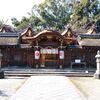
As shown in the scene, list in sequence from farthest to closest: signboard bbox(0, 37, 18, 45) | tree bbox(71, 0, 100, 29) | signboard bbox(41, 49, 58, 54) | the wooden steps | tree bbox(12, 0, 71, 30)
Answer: tree bbox(12, 0, 71, 30), tree bbox(71, 0, 100, 29), signboard bbox(0, 37, 18, 45), signboard bbox(41, 49, 58, 54), the wooden steps

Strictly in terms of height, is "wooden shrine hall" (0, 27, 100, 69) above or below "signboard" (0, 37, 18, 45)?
below

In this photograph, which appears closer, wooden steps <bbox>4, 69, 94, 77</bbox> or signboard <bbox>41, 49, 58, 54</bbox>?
wooden steps <bbox>4, 69, 94, 77</bbox>

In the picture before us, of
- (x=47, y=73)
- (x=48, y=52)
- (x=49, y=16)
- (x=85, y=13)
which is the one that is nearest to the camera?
(x=47, y=73)

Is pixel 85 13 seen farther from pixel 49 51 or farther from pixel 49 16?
pixel 49 51

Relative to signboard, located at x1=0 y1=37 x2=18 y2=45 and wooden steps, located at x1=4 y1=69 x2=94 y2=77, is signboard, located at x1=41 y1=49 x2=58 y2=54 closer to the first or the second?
signboard, located at x1=0 y1=37 x2=18 y2=45

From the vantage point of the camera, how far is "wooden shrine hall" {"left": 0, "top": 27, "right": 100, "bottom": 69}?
30953 millimetres

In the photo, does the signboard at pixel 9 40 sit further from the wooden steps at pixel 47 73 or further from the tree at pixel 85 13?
the tree at pixel 85 13

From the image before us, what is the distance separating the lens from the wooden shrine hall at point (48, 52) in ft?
102

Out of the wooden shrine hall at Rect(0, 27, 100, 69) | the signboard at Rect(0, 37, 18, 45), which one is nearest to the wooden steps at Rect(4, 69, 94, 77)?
the wooden shrine hall at Rect(0, 27, 100, 69)

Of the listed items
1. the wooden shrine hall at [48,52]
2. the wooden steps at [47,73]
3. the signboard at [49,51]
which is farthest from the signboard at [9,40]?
the wooden steps at [47,73]

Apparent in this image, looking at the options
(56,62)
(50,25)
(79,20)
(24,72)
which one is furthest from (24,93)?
(50,25)

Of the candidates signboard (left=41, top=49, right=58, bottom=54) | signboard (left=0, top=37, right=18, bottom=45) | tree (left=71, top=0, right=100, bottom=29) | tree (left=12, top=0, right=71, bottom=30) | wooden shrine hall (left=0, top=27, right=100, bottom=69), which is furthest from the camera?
tree (left=12, top=0, right=71, bottom=30)

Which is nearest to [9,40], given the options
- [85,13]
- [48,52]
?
[48,52]

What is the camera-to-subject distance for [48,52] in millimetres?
31156
